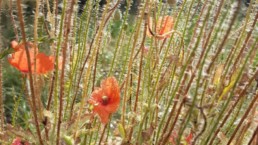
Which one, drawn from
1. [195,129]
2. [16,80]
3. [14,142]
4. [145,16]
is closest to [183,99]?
[195,129]

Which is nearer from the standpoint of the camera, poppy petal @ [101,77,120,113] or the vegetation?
the vegetation

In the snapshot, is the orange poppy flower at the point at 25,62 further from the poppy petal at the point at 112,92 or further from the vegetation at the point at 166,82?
the poppy petal at the point at 112,92

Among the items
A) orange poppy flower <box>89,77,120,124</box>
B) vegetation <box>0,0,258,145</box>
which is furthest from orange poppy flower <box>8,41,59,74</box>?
orange poppy flower <box>89,77,120,124</box>

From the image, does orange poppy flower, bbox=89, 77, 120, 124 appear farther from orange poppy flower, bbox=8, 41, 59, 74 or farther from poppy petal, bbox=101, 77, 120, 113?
orange poppy flower, bbox=8, 41, 59, 74

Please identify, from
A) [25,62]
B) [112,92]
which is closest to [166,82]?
[112,92]

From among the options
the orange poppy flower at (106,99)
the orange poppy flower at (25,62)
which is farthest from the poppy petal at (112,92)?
the orange poppy flower at (25,62)

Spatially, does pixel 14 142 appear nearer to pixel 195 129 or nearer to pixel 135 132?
pixel 135 132

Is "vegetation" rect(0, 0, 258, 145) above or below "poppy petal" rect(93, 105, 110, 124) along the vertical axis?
above

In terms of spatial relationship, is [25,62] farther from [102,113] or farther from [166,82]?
[166,82]
